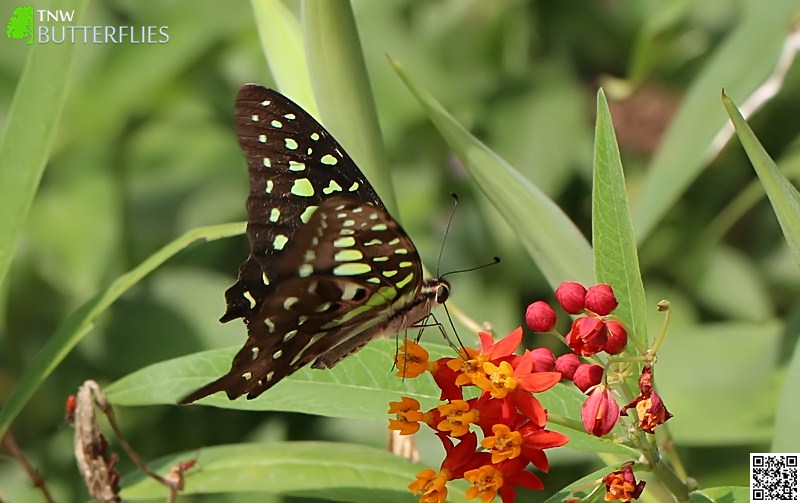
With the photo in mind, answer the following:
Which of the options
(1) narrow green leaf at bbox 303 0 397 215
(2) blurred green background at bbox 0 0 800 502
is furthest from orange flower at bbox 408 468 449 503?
(2) blurred green background at bbox 0 0 800 502

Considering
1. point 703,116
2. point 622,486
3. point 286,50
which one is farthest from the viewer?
point 703,116

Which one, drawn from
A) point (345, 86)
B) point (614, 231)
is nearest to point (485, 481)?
point (614, 231)

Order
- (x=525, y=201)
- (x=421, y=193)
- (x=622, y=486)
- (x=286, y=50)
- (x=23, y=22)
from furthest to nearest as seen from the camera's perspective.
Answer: (x=421, y=193) < (x=23, y=22) < (x=286, y=50) < (x=525, y=201) < (x=622, y=486)

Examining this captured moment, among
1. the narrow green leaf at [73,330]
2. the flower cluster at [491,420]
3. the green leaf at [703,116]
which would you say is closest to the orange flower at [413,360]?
the flower cluster at [491,420]

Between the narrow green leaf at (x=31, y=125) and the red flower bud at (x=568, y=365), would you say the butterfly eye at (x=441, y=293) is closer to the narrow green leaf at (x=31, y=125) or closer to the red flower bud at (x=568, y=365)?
the red flower bud at (x=568, y=365)

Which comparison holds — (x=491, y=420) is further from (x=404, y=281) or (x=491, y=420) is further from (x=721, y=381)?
(x=721, y=381)

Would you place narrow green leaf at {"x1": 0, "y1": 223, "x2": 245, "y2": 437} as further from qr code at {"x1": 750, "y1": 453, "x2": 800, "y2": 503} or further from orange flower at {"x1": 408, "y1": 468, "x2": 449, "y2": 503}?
qr code at {"x1": 750, "y1": 453, "x2": 800, "y2": 503}

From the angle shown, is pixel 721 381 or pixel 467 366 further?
pixel 721 381
